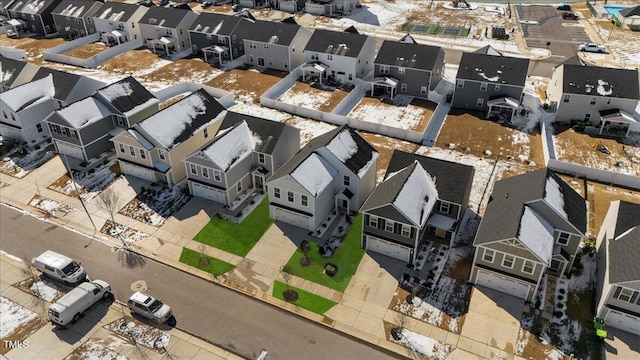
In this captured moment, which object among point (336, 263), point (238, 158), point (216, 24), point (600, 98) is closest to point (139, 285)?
point (238, 158)

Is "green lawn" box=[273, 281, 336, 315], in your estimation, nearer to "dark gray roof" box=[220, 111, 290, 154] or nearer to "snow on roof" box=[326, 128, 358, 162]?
"snow on roof" box=[326, 128, 358, 162]

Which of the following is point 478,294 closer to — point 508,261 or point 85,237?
point 508,261

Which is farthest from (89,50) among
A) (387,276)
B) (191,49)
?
(387,276)

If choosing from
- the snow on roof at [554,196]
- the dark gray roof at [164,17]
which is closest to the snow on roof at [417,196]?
the snow on roof at [554,196]

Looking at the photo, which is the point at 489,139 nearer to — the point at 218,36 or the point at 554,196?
the point at 554,196

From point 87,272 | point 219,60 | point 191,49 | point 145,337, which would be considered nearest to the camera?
point 145,337

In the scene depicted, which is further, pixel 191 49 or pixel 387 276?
pixel 191 49

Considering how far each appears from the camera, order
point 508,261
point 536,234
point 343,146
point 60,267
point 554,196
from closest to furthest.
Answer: point 508,261
point 536,234
point 554,196
point 60,267
point 343,146
